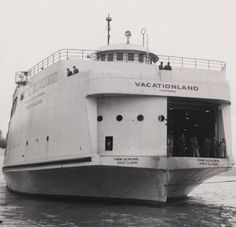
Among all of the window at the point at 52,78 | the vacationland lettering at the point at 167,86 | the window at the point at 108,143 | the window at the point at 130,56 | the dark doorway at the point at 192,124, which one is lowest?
the window at the point at 108,143

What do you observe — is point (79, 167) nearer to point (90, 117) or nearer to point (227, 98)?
point (90, 117)

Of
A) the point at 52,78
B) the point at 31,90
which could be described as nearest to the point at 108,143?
the point at 52,78

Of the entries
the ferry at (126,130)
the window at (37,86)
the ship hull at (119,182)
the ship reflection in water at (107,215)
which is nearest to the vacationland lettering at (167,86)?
the ferry at (126,130)

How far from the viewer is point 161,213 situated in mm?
15664

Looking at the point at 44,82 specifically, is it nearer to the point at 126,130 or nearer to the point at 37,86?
the point at 37,86

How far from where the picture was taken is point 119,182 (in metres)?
17.1

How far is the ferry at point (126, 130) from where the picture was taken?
54.7 feet

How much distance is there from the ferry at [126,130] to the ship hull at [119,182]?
4 cm

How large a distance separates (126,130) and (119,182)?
2038 millimetres

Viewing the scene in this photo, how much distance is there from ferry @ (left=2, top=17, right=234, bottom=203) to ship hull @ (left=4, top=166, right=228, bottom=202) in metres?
0.04

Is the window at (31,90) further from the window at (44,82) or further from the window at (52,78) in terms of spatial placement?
the window at (52,78)

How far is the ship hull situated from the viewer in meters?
16.5

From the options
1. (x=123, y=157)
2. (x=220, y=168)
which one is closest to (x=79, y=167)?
(x=123, y=157)

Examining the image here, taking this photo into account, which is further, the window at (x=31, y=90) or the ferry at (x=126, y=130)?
Result: the window at (x=31, y=90)
